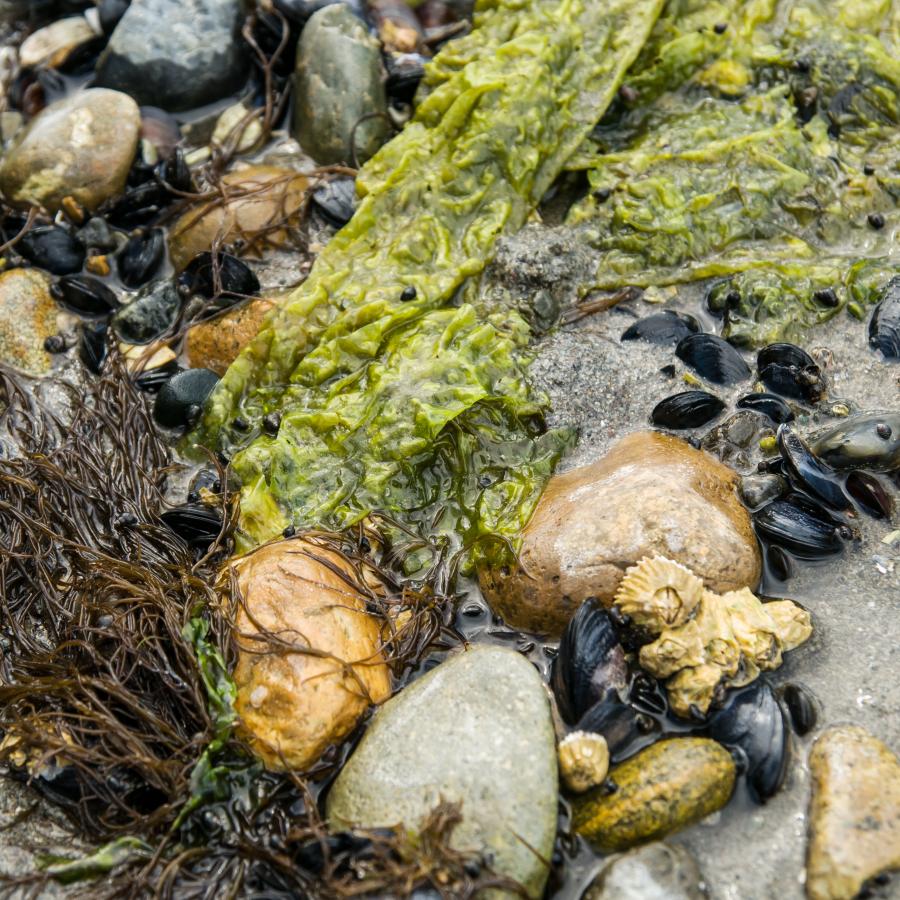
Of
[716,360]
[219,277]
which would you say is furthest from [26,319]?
[716,360]

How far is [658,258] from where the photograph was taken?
4.33 meters

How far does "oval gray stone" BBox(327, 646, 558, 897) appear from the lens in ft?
8.70

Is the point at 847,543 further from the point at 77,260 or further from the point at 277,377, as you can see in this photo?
the point at 77,260

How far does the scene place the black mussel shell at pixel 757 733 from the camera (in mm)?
2801

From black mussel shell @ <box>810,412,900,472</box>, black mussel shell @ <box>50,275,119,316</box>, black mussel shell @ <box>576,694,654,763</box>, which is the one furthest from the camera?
black mussel shell @ <box>50,275,119,316</box>

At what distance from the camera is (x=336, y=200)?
15.5 ft

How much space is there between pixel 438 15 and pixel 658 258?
2.37 meters

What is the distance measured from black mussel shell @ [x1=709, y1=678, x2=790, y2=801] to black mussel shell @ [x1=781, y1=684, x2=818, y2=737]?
7cm

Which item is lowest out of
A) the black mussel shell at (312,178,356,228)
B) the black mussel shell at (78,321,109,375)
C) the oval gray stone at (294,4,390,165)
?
the black mussel shell at (78,321,109,375)

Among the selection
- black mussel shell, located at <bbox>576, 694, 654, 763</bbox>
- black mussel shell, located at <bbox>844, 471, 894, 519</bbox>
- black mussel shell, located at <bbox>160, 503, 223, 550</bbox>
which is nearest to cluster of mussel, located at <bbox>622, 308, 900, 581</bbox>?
black mussel shell, located at <bbox>844, 471, 894, 519</bbox>

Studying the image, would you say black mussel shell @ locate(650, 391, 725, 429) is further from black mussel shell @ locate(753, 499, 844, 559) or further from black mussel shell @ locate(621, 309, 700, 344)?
black mussel shell @ locate(753, 499, 844, 559)

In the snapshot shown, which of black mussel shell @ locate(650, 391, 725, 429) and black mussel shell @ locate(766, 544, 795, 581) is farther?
black mussel shell @ locate(650, 391, 725, 429)

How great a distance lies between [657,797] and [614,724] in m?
0.28

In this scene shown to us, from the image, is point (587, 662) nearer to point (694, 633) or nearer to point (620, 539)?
point (694, 633)
